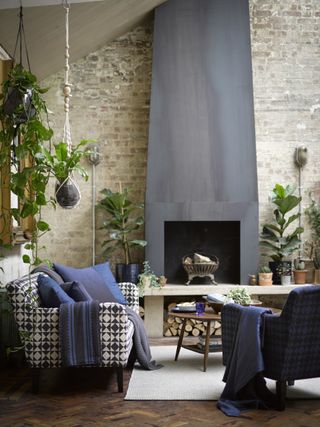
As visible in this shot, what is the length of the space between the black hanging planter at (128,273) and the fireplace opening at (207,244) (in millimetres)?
536

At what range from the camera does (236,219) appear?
775 centimetres

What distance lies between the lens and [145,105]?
838 cm

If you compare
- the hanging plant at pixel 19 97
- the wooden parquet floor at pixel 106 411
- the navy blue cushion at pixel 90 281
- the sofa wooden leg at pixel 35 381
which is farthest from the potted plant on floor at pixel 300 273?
the hanging plant at pixel 19 97

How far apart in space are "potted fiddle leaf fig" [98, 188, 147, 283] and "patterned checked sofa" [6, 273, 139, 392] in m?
2.85

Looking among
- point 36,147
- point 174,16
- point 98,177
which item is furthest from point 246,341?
point 174,16

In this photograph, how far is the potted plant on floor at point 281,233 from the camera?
7852 millimetres

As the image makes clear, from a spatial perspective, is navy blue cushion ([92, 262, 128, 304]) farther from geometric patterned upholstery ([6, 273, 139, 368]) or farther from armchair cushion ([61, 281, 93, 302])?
geometric patterned upholstery ([6, 273, 139, 368])

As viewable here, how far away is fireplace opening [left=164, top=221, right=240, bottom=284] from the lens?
8125 millimetres

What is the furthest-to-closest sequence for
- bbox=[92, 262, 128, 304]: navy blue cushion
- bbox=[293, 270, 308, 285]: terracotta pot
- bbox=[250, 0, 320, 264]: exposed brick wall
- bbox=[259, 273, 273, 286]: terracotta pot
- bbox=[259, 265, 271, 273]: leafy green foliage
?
Answer: bbox=[250, 0, 320, 264]: exposed brick wall → bbox=[293, 270, 308, 285]: terracotta pot → bbox=[259, 265, 271, 273]: leafy green foliage → bbox=[259, 273, 273, 286]: terracotta pot → bbox=[92, 262, 128, 304]: navy blue cushion

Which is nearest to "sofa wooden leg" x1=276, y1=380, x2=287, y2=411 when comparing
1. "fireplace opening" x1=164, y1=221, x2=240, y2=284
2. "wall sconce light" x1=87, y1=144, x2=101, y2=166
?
"fireplace opening" x1=164, y1=221, x2=240, y2=284

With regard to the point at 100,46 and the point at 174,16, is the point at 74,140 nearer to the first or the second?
the point at 100,46

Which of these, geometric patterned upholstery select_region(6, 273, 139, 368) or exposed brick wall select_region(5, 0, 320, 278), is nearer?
geometric patterned upholstery select_region(6, 273, 139, 368)

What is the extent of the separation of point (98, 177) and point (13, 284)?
368cm

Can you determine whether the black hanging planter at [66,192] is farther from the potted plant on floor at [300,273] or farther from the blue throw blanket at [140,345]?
the potted plant on floor at [300,273]
